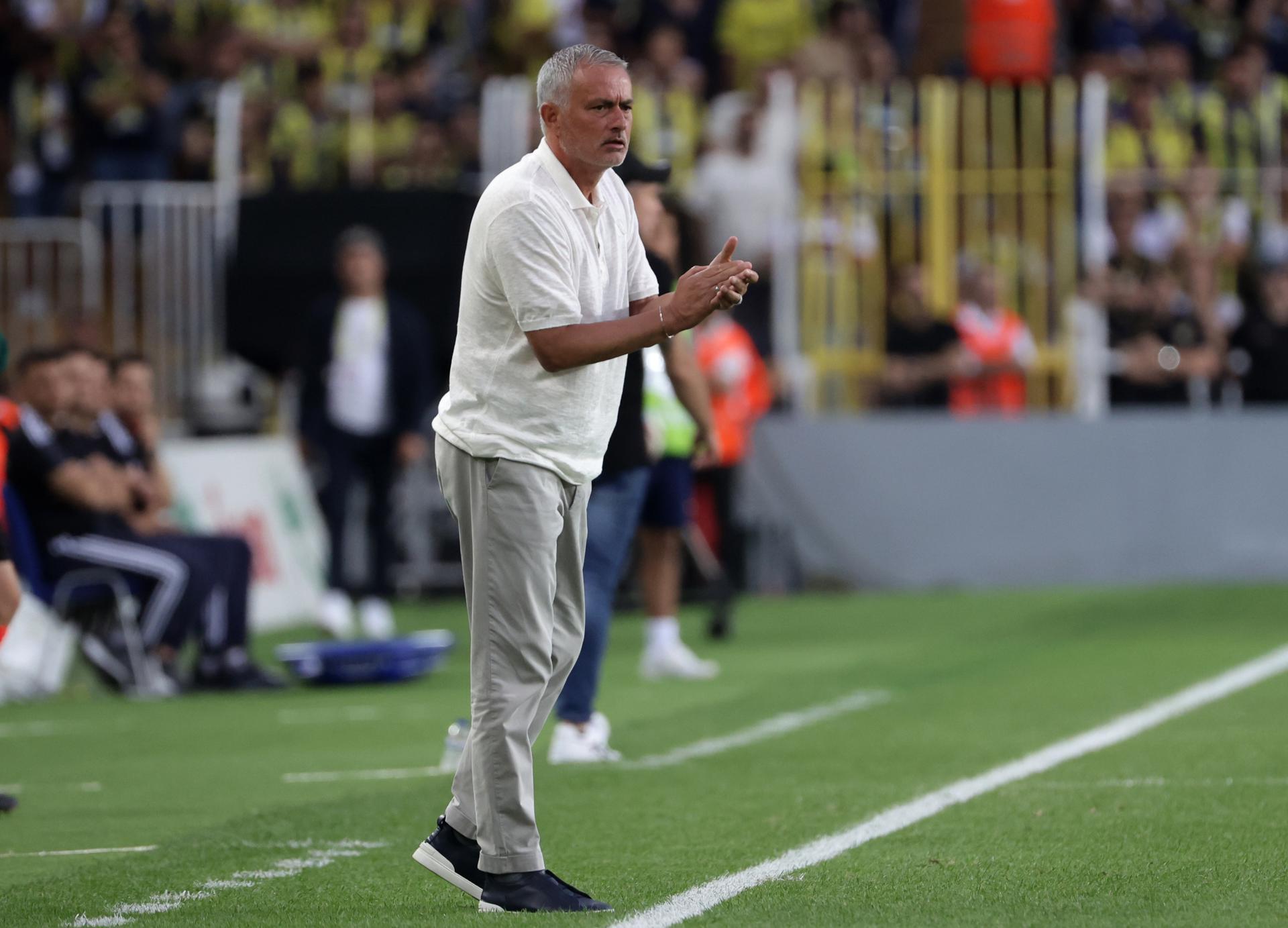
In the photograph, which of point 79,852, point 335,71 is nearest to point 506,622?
point 79,852

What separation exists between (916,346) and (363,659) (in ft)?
23.1

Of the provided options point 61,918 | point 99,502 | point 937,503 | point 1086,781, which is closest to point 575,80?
point 61,918

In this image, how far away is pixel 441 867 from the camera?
588 centimetres

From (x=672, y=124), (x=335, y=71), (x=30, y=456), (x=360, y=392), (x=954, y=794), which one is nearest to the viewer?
(x=954, y=794)

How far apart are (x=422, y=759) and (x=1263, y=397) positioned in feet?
34.7

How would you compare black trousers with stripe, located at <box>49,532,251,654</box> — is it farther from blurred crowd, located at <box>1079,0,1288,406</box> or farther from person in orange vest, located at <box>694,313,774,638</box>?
blurred crowd, located at <box>1079,0,1288,406</box>

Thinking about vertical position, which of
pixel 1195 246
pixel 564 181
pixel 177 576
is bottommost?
pixel 177 576

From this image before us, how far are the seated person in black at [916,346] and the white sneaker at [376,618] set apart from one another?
16.4ft

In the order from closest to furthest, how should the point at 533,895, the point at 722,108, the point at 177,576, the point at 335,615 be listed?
the point at 533,895, the point at 177,576, the point at 335,615, the point at 722,108

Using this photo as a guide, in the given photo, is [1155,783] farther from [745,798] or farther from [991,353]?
[991,353]

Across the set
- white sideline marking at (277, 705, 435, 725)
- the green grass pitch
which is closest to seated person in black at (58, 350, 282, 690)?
the green grass pitch

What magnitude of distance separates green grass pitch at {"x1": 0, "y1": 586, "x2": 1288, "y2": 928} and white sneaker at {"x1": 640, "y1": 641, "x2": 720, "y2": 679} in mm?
251

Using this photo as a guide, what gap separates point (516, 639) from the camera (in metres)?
5.73

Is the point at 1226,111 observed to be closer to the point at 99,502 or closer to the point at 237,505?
the point at 237,505
